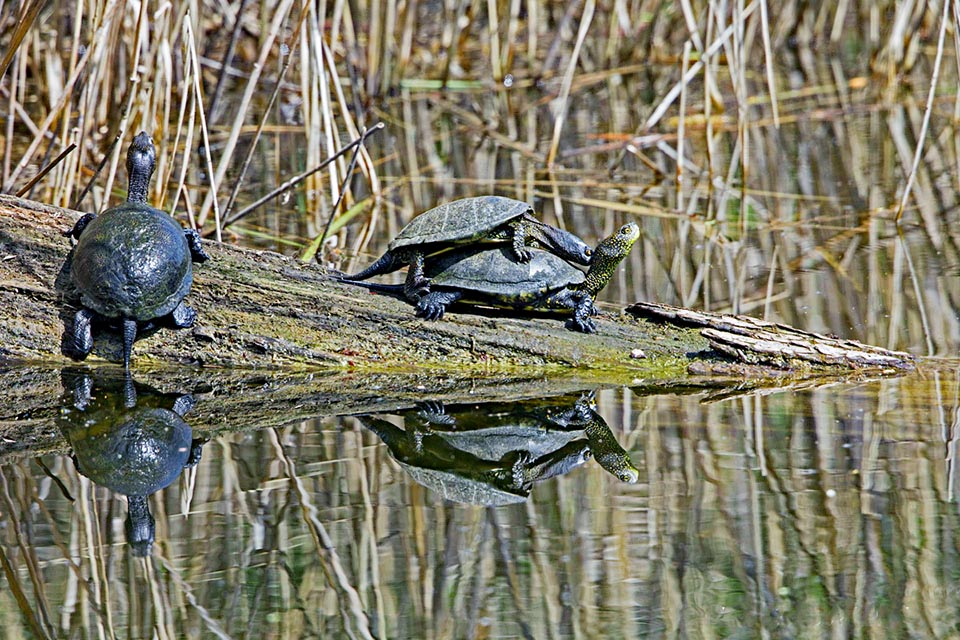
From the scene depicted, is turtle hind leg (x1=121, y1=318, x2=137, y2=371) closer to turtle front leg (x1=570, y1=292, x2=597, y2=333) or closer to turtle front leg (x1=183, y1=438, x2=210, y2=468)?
turtle front leg (x1=183, y1=438, x2=210, y2=468)

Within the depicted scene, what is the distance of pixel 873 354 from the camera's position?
3.86 metres

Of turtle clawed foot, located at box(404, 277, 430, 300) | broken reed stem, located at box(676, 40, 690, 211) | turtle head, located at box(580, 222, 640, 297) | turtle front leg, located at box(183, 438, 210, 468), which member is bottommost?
turtle front leg, located at box(183, 438, 210, 468)

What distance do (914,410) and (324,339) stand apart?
1915 mm

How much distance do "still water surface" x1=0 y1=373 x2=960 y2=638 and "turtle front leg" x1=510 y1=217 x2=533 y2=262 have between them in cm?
57

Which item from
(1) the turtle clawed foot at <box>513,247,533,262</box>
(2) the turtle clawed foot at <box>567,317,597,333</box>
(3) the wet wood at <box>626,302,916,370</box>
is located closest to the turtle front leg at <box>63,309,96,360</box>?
(1) the turtle clawed foot at <box>513,247,533,262</box>

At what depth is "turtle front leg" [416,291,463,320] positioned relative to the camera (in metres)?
3.84

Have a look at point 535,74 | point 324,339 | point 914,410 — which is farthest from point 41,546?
point 535,74

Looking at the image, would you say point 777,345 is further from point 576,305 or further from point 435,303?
point 435,303

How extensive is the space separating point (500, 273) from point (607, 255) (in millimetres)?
375

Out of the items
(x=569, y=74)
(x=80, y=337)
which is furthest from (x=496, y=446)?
(x=569, y=74)

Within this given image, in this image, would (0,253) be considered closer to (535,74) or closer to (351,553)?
(351,553)

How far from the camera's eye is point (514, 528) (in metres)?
2.76

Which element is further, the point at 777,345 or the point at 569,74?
the point at 569,74

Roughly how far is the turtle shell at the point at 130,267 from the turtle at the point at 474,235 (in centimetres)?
58
